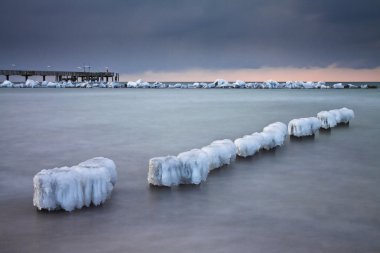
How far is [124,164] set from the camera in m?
9.12

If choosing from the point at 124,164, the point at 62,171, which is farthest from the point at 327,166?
the point at 62,171

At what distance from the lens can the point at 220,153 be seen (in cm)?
859

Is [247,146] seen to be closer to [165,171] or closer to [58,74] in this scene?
[165,171]

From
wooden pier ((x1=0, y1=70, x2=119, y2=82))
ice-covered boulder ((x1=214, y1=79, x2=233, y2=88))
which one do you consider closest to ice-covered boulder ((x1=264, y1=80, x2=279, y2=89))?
ice-covered boulder ((x1=214, y1=79, x2=233, y2=88))

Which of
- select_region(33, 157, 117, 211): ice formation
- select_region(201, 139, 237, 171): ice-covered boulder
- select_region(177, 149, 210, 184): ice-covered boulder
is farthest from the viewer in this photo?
select_region(201, 139, 237, 171): ice-covered boulder

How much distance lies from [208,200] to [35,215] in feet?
8.14

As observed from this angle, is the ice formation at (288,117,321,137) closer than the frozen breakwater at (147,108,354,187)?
No

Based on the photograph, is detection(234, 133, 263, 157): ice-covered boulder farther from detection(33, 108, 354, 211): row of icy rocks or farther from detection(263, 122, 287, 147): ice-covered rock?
detection(263, 122, 287, 147): ice-covered rock

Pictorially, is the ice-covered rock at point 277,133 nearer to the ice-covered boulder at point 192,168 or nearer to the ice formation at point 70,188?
the ice-covered boulder at point 192,168

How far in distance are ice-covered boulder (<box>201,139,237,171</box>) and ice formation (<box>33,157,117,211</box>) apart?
8.87 ft

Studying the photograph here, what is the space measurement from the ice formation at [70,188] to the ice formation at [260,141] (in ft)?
14.0

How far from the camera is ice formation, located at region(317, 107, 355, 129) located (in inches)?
619

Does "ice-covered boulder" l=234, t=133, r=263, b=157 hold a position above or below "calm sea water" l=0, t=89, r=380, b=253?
above

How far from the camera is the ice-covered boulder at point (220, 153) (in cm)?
842
